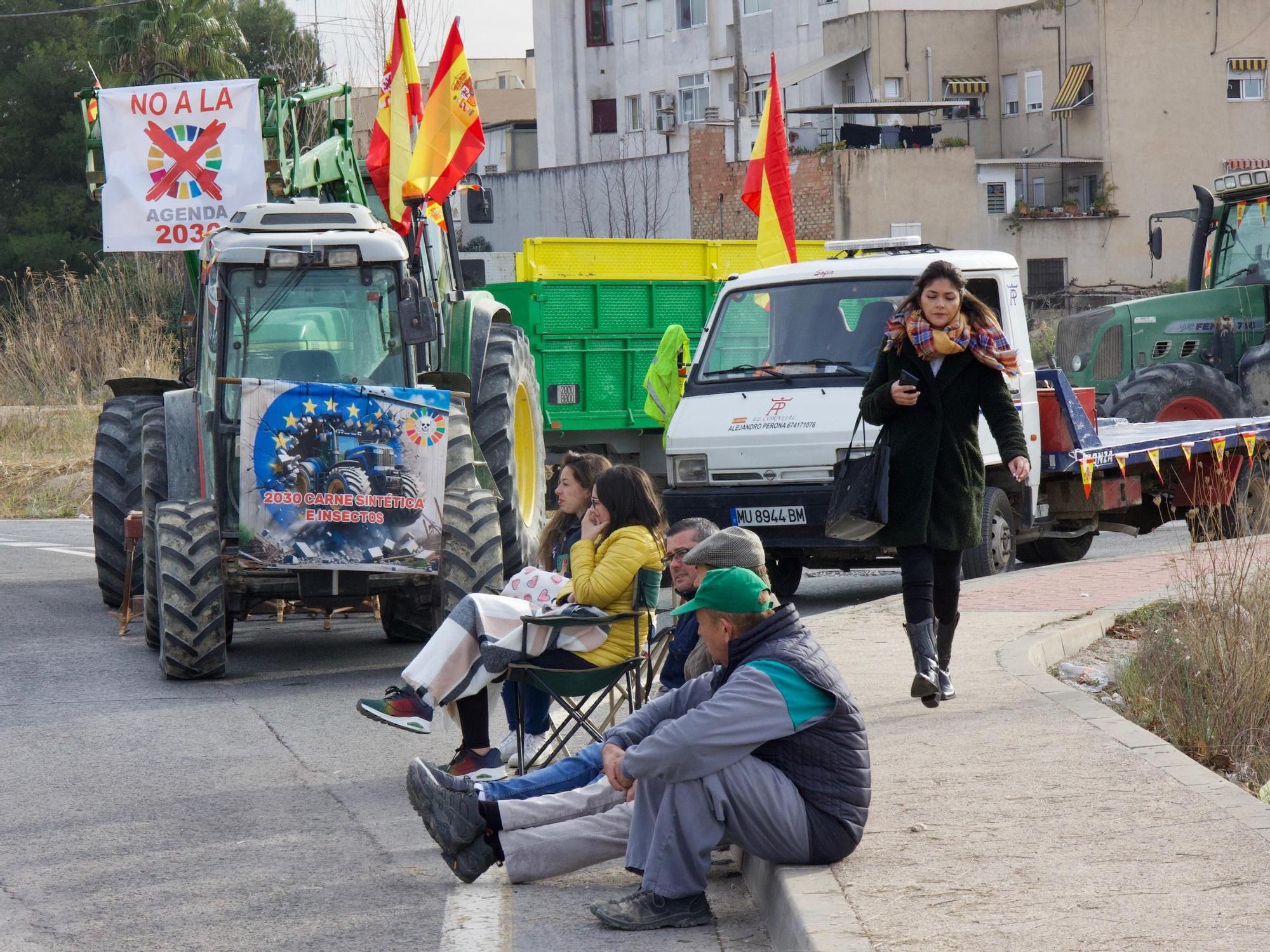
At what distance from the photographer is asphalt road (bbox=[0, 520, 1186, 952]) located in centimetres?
521

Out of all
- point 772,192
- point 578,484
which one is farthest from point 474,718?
point 772,192

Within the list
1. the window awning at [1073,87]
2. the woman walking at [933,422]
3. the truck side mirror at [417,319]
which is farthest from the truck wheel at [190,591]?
the window awning at [1073,87]

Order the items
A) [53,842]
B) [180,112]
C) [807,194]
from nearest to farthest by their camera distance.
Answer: [53,842] → [180,112] → [807,194]

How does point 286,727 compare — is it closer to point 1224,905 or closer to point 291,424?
point 291,424

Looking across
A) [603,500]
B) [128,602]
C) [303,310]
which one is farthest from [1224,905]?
[128,602]

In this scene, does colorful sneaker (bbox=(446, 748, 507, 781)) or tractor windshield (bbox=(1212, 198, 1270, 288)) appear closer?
colorful sneaker (bbox=(446, 748, 507, 781))

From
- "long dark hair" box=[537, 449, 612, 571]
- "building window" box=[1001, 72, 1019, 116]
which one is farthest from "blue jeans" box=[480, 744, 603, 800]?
"building window" box=[1001, 72, 1019, 116]

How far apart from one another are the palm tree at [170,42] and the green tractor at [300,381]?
24.6m

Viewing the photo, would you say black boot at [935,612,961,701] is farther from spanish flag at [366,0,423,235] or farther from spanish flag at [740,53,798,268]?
spanish flag at [740,53,798,268]

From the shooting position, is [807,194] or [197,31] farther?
[807,194]

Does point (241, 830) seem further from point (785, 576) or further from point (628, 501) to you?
point (785, 576)

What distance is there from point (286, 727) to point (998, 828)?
3.95 m

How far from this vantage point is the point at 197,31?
36188 mm

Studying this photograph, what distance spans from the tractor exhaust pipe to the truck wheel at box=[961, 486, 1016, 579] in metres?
7.50
